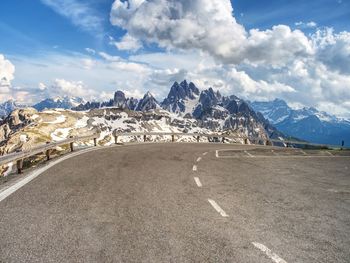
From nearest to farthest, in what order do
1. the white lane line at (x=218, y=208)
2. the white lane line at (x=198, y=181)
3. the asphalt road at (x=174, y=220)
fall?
the asphalt road at (x=174, y=220), the white lane line at (x=218, y=208), the white lane line at (x=198, y=181)

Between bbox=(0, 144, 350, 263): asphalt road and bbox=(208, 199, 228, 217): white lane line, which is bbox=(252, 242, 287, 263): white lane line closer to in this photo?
bbox=(0, 144, 350, 263): asphalt road

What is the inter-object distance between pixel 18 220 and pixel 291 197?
730cm

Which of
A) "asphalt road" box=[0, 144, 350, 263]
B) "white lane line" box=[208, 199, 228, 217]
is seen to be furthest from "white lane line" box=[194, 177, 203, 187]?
"white lane line" box=[208, 199, 228, 217]

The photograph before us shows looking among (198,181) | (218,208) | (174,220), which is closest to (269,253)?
(174,220)

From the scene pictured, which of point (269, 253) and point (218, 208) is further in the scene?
point (218, 208)

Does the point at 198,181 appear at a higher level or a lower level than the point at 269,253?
lower

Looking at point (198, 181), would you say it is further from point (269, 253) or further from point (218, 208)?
point (269, 253)

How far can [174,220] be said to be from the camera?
8.00m

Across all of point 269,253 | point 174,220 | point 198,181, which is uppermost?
point 269,253

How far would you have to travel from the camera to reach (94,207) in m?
9.14

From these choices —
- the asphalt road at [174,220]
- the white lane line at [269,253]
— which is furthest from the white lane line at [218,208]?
the white lane line at [269,253]

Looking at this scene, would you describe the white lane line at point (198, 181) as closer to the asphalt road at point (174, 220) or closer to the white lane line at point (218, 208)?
the asphalt road at point (174, 220)

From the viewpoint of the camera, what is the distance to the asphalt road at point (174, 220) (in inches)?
238

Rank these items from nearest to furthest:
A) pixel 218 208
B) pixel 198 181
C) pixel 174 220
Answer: pixel 174 220 < pixel 218 208 < pixel 198 181
